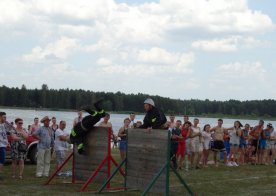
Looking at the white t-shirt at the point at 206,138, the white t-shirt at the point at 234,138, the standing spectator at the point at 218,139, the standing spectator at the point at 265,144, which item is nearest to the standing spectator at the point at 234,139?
the white t-shirt at the point at 234,138

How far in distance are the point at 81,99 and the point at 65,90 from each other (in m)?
6.00

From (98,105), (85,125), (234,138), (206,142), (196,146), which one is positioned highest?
(98,105)

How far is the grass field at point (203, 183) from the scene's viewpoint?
1252 centimetres

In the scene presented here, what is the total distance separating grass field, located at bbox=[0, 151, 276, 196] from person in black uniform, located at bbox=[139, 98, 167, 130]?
5.25ft

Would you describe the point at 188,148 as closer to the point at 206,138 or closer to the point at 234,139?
the point at 206,138

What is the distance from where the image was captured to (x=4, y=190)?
12211mm

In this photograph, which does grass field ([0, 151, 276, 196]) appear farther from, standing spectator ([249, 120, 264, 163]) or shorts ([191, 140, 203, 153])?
standing spectator ([249, 120, 264, 163])

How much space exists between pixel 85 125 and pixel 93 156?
0.77m

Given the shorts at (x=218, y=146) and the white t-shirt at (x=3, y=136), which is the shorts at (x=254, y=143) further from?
the white t-shirt at (x=3, y=136)

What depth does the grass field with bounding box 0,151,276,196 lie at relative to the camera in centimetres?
1252

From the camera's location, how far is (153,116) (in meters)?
12.2

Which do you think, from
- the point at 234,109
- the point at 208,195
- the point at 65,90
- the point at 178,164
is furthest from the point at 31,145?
the point at 65,90

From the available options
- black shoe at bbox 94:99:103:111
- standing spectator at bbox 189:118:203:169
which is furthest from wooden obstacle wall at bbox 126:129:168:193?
standing spectator at bbox 189:118:203:169

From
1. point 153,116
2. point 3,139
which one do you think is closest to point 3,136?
point 3,139
